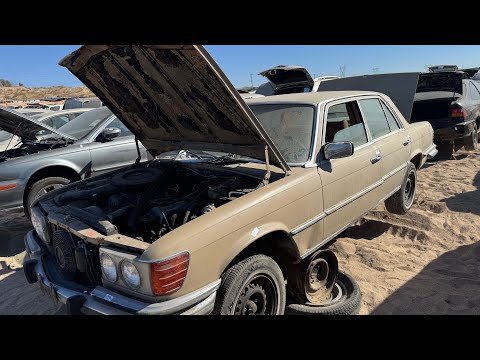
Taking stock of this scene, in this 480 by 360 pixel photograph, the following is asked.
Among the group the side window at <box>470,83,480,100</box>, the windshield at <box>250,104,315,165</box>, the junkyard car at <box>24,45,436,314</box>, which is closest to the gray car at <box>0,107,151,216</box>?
the junkyard car at <box>24,45,436,314</box>

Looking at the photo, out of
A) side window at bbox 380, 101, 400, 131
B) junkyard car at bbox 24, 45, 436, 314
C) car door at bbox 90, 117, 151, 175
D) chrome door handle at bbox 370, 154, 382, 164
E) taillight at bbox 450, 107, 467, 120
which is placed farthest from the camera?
taillight at bbox 450, 107, 467, 120

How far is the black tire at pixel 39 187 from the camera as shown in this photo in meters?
5.07

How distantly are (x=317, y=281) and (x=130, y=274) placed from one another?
1.69 meters

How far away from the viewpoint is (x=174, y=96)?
3.17 meters

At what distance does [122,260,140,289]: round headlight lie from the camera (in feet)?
7.02

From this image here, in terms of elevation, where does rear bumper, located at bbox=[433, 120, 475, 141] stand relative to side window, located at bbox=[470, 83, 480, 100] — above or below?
below

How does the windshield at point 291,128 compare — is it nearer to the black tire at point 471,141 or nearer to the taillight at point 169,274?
the taillight at point 169,274

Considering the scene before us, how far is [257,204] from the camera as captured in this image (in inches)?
100

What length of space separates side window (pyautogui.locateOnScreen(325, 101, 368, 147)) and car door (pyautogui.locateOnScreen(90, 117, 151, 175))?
331cm

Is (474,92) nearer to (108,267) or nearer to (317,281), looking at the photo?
(317,281)

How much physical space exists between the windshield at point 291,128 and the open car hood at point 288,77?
5.13 m

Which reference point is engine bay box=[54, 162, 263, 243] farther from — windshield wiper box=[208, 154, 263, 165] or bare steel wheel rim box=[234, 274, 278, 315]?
bare steel wheel rim box=[234, 274, 278, 315]
